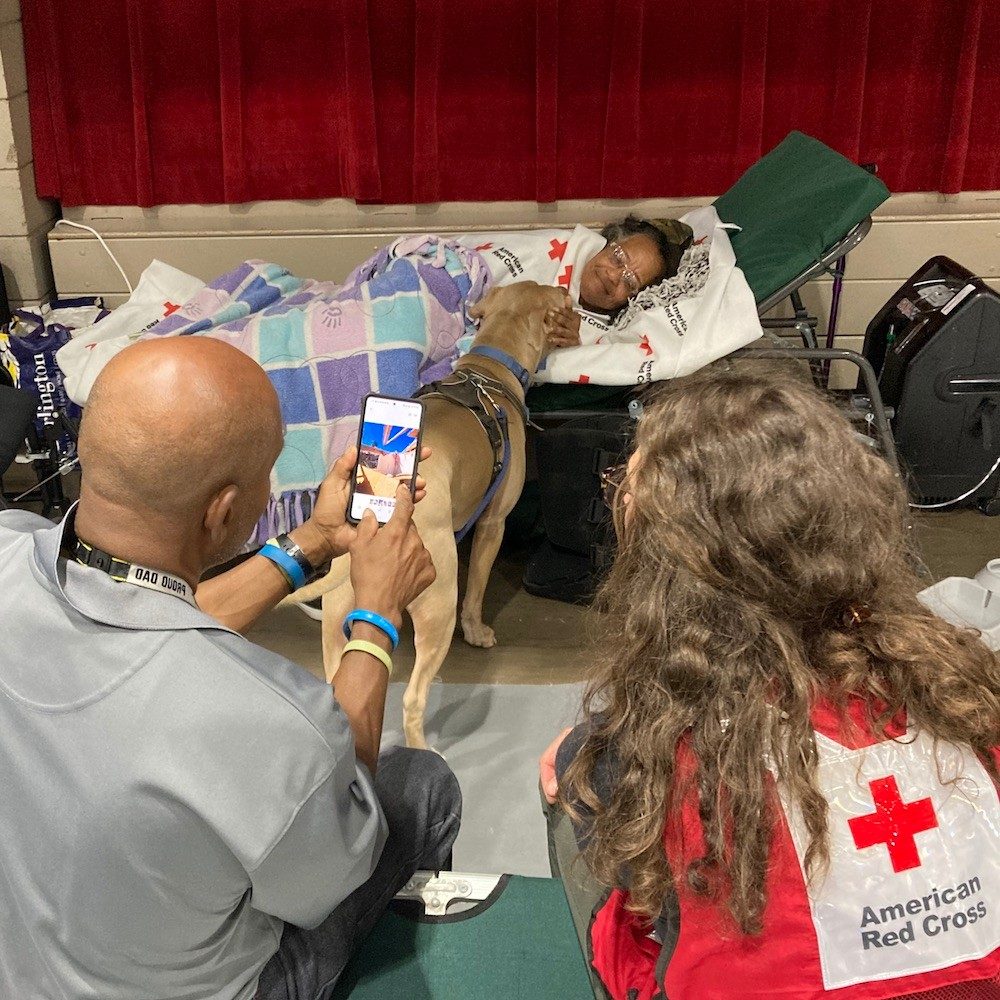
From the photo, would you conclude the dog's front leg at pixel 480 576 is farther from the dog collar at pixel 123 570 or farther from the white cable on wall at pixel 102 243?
the white cable on wall at pixel 102 243

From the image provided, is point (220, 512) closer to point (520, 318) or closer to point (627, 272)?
point (520, 318)

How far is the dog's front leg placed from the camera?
2260 mm

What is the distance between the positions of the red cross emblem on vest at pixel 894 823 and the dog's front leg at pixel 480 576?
4.61 feet

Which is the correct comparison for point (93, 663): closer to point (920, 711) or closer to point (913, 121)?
point (920, 711)

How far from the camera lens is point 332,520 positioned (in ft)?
4.78

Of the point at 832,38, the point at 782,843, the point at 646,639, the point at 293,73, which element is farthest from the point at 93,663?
the point at 832,38

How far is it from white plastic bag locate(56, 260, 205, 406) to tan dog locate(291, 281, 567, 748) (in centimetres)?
87

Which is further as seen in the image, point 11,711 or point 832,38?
point 832,38

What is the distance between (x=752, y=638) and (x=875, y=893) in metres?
0.22

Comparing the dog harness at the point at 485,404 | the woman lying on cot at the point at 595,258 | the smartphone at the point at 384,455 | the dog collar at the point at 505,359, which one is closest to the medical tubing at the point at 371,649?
the smartphone at the point at 384,455

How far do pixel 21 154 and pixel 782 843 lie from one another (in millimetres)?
3102

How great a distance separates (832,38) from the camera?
2955 millimetres

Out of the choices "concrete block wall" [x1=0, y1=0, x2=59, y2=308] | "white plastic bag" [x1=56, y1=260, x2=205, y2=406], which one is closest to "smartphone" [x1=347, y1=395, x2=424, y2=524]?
"white plastic bag" [x1=56, y1=260, x2=205, y2=406]

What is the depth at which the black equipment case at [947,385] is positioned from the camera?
8.59 ft
